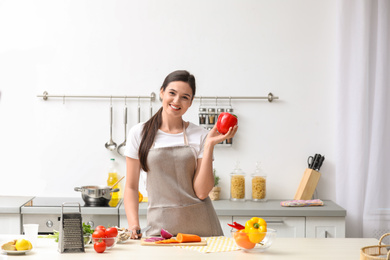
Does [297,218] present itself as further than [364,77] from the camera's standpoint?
No

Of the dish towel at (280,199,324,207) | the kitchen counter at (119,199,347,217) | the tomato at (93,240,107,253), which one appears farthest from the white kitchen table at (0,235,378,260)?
the dish towel at (280,199,324,207)

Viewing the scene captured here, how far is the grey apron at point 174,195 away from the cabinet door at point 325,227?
1267 millimetres

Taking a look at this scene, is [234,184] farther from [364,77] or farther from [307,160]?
[364,77]

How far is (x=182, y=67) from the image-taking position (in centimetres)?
431

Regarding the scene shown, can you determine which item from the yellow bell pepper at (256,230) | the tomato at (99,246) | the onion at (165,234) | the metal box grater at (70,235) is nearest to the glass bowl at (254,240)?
the yellow bell pepper at (256,230)

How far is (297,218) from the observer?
386 cm

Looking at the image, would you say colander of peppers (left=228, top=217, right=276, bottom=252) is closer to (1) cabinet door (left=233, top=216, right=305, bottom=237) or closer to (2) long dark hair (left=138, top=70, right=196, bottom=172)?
(2) long dark hair (left=138, top=70, right=196, bottom=172)

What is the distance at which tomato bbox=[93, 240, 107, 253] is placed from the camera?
2.31 metres

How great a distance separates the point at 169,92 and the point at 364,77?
6.44ft

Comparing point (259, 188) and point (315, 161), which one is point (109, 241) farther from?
point (315, 161)

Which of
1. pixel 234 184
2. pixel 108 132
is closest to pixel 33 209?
pixel 108 132

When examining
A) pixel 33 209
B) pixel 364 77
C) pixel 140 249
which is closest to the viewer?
pixel 140 249

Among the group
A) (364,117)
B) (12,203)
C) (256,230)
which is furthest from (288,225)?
(12,203)

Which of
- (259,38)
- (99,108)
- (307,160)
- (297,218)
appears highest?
(259,38)
